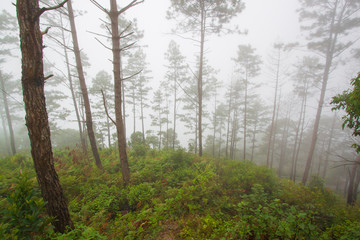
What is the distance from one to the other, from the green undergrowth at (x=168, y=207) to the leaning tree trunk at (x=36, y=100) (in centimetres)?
28

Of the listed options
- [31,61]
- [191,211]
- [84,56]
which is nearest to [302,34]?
[191,211]

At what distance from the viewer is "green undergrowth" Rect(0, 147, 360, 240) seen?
9.58ft

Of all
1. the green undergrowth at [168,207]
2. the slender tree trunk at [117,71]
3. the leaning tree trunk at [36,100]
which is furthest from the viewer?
the slender tree trunk at [117,71]

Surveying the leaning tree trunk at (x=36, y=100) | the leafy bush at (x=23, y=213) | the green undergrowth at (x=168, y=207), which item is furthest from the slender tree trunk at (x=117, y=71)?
the leafy bush at (x=23, y=213)

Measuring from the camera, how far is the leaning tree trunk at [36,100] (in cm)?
280

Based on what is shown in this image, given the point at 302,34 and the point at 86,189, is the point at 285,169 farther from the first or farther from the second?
the point at 86,189

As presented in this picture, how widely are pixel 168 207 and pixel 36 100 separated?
429 cm

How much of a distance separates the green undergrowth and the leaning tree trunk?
28cm

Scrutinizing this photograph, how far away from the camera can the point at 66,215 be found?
10.9 ft

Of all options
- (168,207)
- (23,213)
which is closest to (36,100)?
(23,213)

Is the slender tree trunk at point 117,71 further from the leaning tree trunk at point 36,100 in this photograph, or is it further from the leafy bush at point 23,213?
the leafy bush at point 23,213

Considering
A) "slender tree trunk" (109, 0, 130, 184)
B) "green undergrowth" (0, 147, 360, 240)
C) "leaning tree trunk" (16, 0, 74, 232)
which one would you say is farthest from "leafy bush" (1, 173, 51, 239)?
"slender tree trunk" (109, 0, 130, 184)

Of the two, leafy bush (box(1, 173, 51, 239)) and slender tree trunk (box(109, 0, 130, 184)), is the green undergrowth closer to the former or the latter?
leafy bush (box(1, 173, 51, 239))

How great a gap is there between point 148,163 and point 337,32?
15.6 meters
